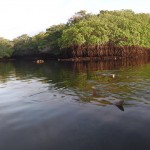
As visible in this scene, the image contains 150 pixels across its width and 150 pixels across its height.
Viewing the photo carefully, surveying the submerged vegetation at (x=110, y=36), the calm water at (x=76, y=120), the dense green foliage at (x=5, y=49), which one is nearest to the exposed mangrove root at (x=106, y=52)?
the submerged vegetation at (x=110, y=36)

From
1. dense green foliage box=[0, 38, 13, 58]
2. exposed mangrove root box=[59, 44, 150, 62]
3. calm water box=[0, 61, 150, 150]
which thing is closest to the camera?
calm water box=[0, 61, 150, 150]

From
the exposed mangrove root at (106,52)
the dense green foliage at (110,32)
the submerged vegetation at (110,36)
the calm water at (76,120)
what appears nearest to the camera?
the calm water at (76,120)

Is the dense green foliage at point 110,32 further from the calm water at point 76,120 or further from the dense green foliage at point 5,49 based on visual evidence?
the calm water at point 76,120

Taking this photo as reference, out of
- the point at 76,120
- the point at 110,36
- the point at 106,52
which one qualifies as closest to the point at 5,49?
the point at 110,36

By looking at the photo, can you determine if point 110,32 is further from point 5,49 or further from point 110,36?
point 5,49

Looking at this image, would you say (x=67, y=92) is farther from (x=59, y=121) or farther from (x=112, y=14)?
(x=112, y=14)

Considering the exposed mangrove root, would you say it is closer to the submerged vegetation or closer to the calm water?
the submerged vegetation

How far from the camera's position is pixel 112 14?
7650 centimetres

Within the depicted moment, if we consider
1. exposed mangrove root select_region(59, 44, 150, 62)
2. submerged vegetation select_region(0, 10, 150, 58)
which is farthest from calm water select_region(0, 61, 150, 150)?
submerged vegetation select_region(0, 10, 150, 58)

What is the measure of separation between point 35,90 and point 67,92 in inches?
133

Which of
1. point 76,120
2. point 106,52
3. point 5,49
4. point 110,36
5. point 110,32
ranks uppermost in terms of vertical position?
point 110,32

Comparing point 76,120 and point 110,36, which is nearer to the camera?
point 76,120

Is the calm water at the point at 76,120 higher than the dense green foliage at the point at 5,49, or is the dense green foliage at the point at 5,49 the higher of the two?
the dense green foliage at the point at 5,49

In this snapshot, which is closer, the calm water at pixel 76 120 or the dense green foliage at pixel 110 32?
the calm water at pixel 76 120
